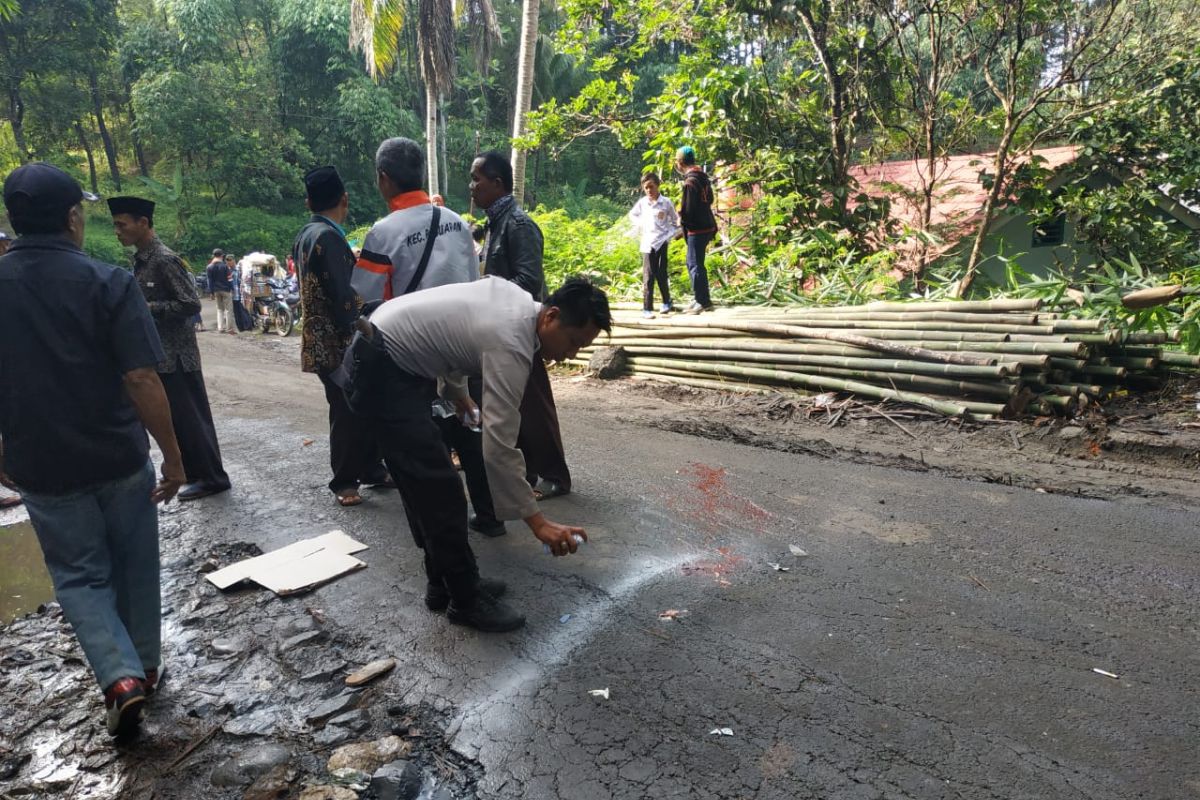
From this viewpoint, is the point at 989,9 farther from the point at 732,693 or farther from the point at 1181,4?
the point at 732,693

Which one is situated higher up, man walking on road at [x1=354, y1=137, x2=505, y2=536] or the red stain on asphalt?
man walking on road at [x1=354, y1=137, x2=505, y2=536]

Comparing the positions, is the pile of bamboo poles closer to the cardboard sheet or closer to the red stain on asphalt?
the red stain on asphalt

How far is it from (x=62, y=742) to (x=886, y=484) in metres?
4.17

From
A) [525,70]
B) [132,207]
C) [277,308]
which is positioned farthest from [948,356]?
[277,308]

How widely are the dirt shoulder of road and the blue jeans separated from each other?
3977 mm

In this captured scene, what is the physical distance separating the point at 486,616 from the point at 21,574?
2.90 meters

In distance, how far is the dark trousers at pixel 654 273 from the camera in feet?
27.6

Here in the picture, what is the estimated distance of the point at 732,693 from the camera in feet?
8.09

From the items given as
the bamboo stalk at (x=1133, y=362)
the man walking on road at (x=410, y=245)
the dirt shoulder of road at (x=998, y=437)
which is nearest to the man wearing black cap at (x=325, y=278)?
the man walking on road at (x=410, y=245)

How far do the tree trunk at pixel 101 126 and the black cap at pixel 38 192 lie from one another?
29.6 meters

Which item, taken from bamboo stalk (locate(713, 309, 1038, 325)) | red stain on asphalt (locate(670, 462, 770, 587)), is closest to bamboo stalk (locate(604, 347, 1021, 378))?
bamboo stalk (locate(713, 309, 1038, 325))

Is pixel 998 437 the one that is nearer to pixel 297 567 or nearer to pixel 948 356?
pixel 948 356

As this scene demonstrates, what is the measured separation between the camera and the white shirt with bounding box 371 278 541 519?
93.6 inches

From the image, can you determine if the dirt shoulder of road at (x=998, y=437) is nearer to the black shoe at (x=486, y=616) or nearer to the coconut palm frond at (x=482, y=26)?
the black shoe at (x=486, y=616)
